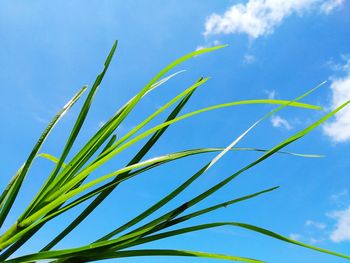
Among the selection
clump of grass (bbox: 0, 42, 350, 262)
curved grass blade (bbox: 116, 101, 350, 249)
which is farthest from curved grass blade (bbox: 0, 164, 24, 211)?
curved grass blade (bbox: 116, 101, 350, 249)

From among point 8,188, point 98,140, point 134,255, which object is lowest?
point 134,255

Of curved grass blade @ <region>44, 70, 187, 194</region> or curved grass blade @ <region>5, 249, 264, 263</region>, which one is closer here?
curved grass blade @ <region>5, 249, 264, 263</region>

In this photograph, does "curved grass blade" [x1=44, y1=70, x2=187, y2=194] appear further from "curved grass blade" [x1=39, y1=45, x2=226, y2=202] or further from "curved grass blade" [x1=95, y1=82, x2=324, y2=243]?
"curved grass blade" [x1=95, y1=82, x2=324, y2=243]

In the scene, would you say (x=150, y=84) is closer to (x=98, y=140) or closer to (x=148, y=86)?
(x=148, y=86)

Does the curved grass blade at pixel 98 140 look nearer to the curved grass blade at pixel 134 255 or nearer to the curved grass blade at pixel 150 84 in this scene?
the curved grass blade at pixel 150 84

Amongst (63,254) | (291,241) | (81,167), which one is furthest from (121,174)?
(291,241)

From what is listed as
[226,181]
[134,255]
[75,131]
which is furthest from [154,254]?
[75,131]

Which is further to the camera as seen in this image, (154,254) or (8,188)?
(8,188)

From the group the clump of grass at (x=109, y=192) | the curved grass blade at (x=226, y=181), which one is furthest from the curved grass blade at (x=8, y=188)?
the curved grass blade at (x=226, y=181)

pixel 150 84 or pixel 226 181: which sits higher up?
pixel 150 84

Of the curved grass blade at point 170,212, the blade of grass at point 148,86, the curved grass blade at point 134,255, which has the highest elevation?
the blade of grass at point 148,86

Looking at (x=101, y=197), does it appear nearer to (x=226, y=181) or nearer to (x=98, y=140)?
(x=98, y=140)
